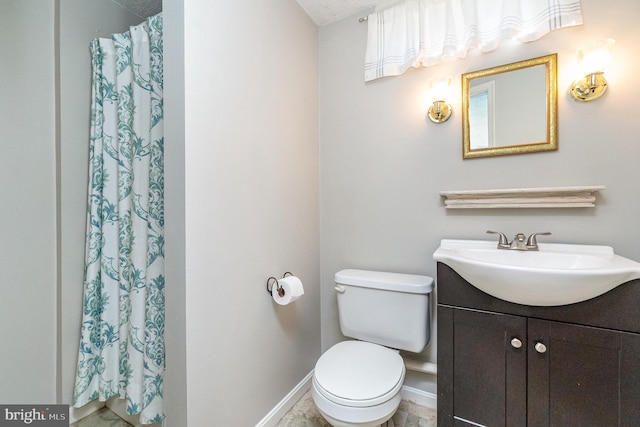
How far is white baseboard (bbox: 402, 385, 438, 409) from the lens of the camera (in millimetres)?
1547

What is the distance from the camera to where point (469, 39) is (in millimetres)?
1390

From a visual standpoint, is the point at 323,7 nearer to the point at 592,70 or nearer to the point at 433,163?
the point at 433,163

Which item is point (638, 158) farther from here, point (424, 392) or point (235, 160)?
point (235, 160)

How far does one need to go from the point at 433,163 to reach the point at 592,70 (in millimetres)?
735

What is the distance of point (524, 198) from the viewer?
1304 mm

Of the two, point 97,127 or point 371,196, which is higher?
point 97,127

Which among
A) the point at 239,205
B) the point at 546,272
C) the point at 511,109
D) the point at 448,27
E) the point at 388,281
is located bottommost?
the point at 388,281

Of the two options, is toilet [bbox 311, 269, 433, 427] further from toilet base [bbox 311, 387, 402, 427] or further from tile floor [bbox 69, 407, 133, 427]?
tile floor [bbox 69, 407, 133, 427]

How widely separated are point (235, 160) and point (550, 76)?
1560 millimetres

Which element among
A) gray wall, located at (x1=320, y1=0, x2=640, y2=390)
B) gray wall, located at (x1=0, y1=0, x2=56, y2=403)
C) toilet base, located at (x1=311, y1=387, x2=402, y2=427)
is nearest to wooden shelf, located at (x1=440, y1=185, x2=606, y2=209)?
gray wall, located at (x1=320, y1=0, x2=640, y2=390)

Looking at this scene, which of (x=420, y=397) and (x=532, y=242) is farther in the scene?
(x=420, y=397)

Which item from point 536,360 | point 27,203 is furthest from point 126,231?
point 536,360

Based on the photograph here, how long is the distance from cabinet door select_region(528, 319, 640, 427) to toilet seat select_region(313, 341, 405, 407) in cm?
53

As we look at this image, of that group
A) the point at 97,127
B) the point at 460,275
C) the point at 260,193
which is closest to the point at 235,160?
the point at 260,193
